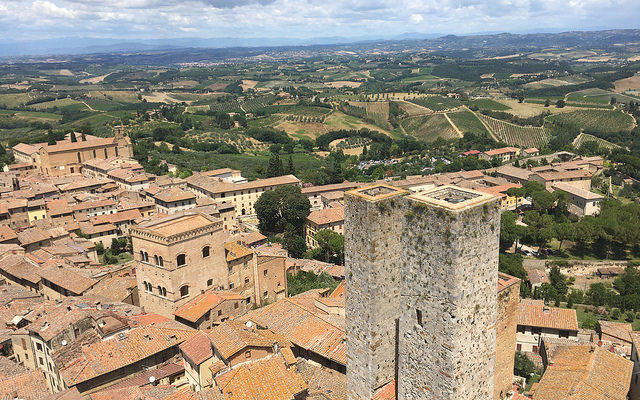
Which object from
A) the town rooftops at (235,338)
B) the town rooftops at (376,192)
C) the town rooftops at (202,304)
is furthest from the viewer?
the town rooftops at (202,304)

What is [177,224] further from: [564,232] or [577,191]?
[577,191]

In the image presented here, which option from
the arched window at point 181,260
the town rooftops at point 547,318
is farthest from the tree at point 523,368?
the arched window at point 181,260

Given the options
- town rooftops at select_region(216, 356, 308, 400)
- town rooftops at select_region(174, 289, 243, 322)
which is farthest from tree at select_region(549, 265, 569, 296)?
town rooftops at select_region(216, 356, 308, 400)

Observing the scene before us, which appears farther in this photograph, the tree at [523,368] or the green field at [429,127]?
the green field at [429,127]

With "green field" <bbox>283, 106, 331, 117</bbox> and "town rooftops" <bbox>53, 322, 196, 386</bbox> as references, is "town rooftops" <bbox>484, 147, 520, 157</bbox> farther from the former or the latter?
"town rooftops" <bbox>53, 322, 196, 386</bbox>

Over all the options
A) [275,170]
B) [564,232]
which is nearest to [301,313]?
[564,232]

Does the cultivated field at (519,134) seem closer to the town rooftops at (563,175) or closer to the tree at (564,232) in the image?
the town rooftops at (563,175)

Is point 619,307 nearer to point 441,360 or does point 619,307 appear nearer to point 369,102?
point 441,360

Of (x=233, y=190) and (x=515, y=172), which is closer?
(x=233, y=190)
